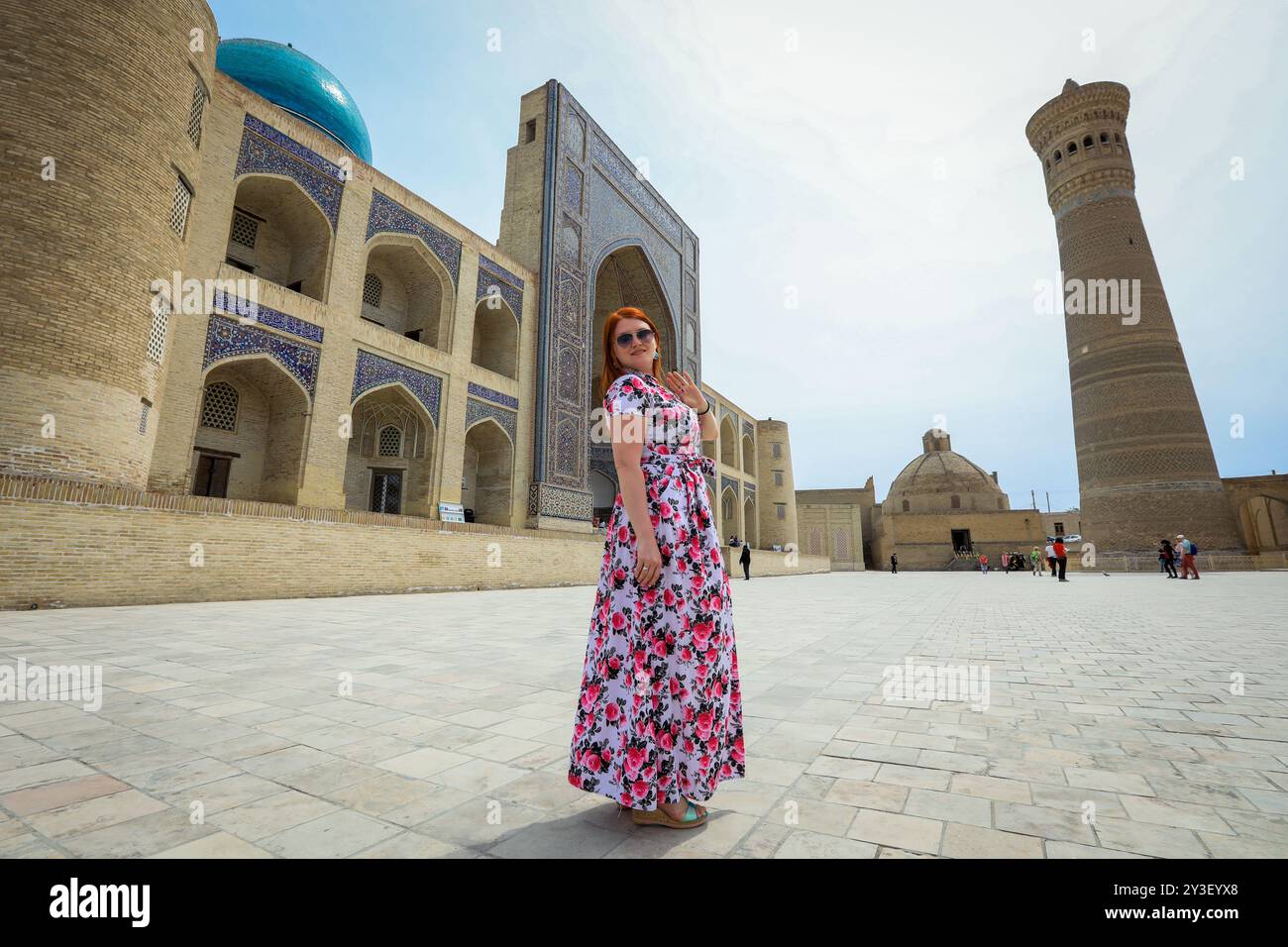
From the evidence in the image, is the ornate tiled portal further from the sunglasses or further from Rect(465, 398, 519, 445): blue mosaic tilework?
the sunglasses

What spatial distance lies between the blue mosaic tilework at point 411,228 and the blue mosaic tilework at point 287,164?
0.72 meters

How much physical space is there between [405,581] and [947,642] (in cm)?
763

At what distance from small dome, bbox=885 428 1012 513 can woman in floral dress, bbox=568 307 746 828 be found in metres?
40.2

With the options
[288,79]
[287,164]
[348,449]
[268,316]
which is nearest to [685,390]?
[268,316]

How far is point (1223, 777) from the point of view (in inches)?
67.4

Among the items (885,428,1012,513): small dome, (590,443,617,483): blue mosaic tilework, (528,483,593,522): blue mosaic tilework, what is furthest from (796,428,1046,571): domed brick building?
(528,483,593,522): blue mosaic tilework

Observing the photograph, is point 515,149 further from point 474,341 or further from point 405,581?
point 405,581

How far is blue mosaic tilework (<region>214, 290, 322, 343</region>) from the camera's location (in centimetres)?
882

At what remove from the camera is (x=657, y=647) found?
1.52 meters

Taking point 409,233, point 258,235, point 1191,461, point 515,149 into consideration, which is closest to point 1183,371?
point 1191,461

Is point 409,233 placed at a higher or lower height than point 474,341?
higher

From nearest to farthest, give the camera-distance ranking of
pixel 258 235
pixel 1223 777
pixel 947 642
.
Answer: pixel 1223 777
pixel 947 642
pixel 258 235

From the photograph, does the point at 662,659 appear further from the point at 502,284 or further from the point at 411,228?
the point at 502,284

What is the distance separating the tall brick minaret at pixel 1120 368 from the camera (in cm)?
2127
